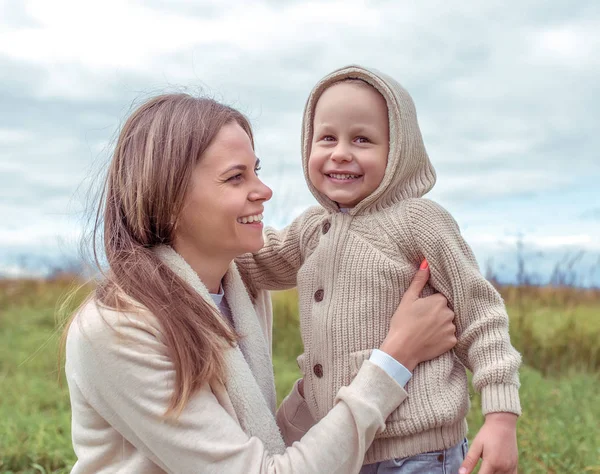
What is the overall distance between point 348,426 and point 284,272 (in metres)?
0.78

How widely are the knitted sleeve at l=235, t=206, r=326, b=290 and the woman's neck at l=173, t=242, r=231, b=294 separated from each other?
230 mm

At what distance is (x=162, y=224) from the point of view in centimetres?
232

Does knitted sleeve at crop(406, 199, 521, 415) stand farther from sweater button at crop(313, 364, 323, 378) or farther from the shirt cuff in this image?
sweater button at crop(313, 364, 323, 378)

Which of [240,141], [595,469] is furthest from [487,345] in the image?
[595,469]

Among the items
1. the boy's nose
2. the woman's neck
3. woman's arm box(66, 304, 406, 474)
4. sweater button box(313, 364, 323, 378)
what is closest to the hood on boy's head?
the boy's nose

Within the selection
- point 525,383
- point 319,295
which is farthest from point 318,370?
point 525,383

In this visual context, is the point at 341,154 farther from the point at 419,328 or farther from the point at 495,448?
the point at 495,448

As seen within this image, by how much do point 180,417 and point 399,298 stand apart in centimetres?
77

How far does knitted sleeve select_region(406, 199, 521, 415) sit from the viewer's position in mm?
2223

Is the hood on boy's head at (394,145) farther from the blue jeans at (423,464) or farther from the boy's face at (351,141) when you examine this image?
the blue jeans at (423,464)

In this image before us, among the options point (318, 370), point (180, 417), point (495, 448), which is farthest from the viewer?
point (318, 370)

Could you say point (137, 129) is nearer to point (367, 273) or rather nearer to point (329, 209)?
point (329, 209)

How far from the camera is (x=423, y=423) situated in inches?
87.0

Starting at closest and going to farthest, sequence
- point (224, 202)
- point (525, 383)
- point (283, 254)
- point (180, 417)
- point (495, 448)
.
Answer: point (180, 417) < point (495, 448) < point (224, 202) < point (283, 254) < point (525, 383)
